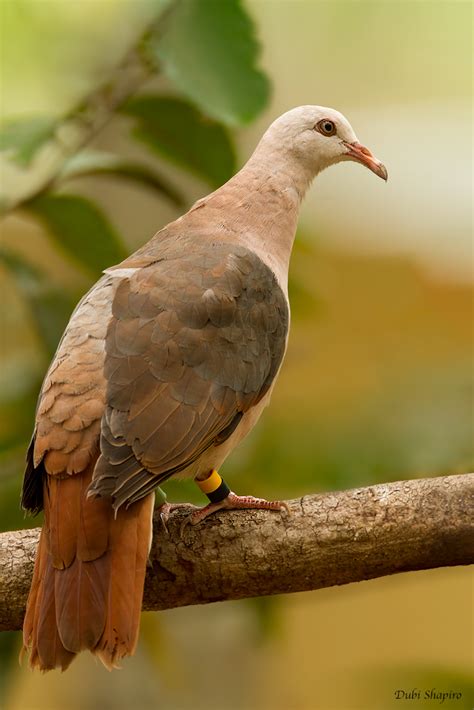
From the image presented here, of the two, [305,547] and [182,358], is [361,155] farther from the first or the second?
[305,547]

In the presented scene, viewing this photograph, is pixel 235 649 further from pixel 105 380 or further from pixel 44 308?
pixel 105 380

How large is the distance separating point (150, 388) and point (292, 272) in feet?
5.65

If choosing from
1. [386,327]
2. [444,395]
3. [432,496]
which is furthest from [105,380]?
[386,327]

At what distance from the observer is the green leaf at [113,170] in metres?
3.29

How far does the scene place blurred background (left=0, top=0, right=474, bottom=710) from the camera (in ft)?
10.6

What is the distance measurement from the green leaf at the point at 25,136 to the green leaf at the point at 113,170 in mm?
145

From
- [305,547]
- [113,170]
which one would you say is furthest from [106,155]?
[305,547]

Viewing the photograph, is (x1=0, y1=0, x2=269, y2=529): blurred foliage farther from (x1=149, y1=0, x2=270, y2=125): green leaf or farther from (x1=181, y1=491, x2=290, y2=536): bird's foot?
(x1=181, y1=491, x2=290, y2=536): bird's foot

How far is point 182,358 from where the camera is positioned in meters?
2.54

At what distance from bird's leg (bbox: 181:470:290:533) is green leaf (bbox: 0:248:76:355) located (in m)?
0.82

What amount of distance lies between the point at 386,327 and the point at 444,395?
251 centimetres

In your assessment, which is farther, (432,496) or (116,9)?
(116,9)

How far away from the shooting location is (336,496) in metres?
2.54

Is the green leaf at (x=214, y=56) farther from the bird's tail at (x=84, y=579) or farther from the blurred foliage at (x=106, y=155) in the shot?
the bird's tail at (x=84, y=579)
